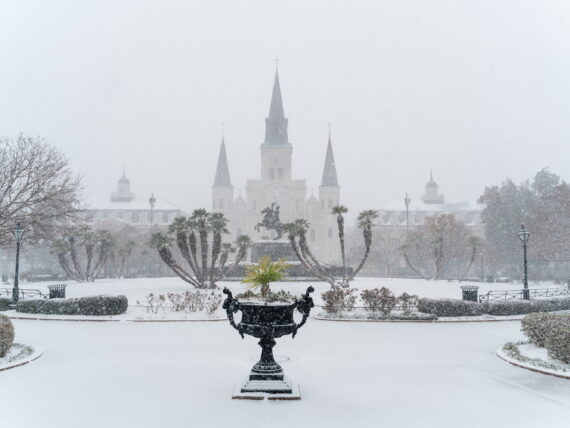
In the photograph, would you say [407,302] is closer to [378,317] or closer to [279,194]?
[378,317]

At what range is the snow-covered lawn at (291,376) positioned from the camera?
274 inches

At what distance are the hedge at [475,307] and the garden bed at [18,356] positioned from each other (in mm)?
14011

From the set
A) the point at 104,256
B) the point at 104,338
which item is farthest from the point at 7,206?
the point at 104,256

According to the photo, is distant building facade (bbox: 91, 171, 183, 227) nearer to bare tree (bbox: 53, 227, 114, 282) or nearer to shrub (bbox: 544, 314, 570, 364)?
bare tree (bbox: 53, 227, 114, 282)

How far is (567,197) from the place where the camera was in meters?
47.1

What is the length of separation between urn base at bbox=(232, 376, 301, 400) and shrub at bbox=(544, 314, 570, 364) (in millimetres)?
5954

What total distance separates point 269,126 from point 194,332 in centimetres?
8087

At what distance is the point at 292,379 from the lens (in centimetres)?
902

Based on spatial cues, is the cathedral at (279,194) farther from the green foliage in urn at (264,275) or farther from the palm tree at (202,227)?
the green foliage in urn at (264,275)

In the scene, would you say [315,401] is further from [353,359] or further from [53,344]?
[53,344]

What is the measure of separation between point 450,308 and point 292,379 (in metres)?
11.6

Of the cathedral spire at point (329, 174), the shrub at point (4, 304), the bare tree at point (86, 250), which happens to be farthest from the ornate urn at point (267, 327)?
the cathedral spire at point (329, 174)

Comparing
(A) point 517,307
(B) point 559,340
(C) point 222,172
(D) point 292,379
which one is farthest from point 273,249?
(C) point 222,172

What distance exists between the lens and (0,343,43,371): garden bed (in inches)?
392
